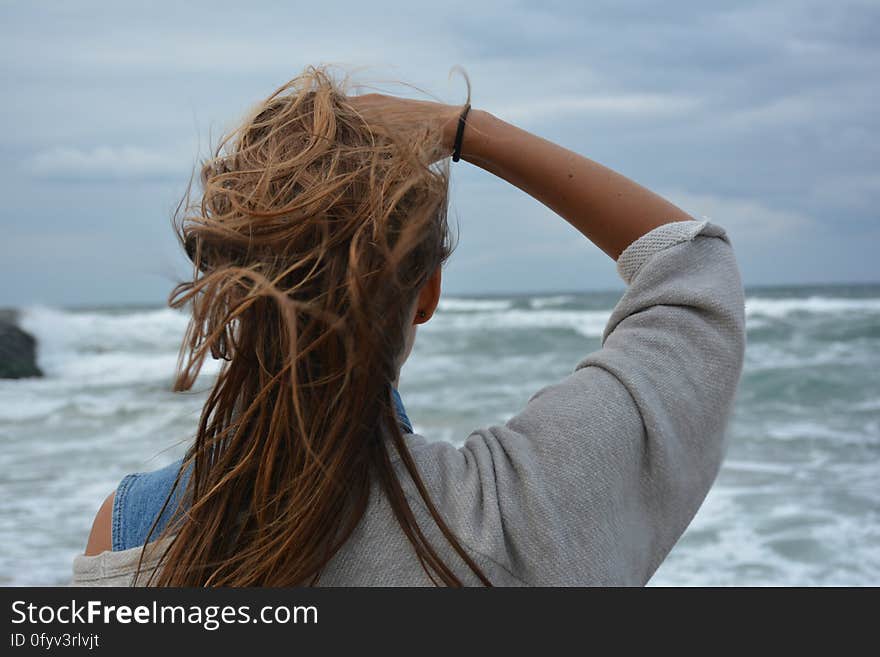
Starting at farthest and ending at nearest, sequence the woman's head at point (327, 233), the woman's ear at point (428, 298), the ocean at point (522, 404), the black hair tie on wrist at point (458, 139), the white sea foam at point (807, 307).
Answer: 1. the white sea foam at point (807, 307)
2. the ocean at point (522, 404)
3. the black hair tie on wrist at point (458, 139)
4. the woman's ear at point (428, 298)
5. the woman's head at point (327, 233)

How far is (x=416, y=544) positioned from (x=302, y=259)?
0.31m

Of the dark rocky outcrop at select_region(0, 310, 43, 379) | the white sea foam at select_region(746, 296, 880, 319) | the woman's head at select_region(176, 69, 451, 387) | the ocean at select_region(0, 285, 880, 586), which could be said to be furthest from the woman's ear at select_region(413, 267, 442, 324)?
the white sea foam at select_region(746, 296, 880, 319)

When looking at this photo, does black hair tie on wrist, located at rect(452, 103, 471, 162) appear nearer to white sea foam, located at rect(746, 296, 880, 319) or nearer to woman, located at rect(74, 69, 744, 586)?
woman, located at rect(74, 69, 744, 586)

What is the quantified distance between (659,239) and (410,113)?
1.13 ft

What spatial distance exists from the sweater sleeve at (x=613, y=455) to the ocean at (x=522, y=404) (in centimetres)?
13

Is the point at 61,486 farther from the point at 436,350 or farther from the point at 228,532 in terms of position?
the point at 436,350

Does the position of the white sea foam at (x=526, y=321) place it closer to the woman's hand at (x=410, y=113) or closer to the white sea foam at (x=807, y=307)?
the white sea foam at (x=807, y=307)

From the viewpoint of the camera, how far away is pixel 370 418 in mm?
914

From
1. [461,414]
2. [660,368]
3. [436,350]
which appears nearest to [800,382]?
[461,414]

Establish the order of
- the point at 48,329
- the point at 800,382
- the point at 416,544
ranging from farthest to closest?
the point at 48,329
the point at 800,382
the point at 416,544

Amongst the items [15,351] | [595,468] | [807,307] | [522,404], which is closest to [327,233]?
[595,468]

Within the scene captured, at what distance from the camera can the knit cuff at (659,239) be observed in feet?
3.37

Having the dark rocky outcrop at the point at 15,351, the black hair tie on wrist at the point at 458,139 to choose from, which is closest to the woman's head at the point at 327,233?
the black hair tie on wrist at the point at 458,139

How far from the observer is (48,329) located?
20.2 metres
